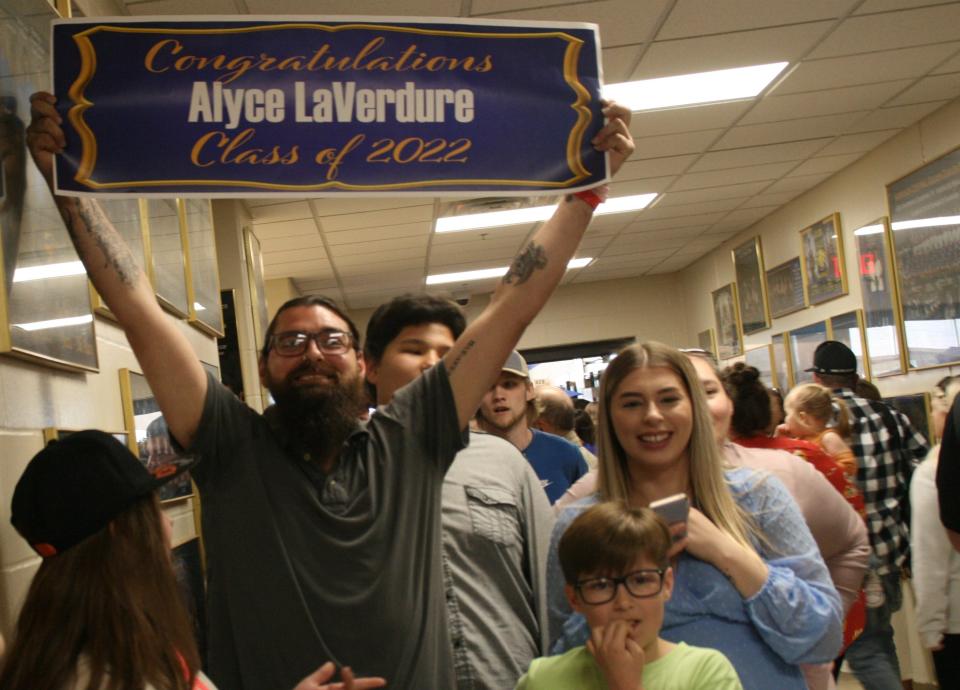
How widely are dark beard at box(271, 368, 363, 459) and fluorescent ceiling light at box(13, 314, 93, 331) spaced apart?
1.81 ft

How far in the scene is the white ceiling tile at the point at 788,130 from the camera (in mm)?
6871

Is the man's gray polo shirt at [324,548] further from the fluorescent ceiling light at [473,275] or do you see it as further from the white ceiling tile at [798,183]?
the fluorescent ceiling light at [473,275]

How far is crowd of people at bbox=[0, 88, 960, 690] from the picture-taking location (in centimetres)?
137

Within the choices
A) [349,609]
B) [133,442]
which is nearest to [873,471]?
[133,442]

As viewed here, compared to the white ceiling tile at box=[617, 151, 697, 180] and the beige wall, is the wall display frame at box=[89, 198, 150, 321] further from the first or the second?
the beige wall

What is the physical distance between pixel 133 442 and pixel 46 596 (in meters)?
1.85

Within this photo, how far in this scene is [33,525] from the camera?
4.27 feet

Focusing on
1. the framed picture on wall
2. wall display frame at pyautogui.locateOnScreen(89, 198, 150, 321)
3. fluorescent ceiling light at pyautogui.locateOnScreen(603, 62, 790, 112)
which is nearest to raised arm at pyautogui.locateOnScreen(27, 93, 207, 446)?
wall display frame at pyautogui.locateOnScreen(89, 198, 150, 321)

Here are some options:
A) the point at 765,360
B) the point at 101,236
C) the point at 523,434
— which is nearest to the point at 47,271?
the point at 101,236

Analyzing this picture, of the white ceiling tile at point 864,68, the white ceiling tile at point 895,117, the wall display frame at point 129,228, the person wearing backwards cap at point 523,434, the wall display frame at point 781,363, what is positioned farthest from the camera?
the wall display frame at point 781,363

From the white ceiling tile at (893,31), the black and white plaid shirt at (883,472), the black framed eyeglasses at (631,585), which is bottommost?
the black and white plaid shirt at (883,472)

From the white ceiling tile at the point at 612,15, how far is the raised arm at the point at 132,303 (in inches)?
123

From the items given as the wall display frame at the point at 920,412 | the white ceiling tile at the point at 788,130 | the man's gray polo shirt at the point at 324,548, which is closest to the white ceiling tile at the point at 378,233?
the white ceiling tile at the point at 788,130

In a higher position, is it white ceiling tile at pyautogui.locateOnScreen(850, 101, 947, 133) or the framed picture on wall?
white ceiling tile at pyautogui.locateOnScreen(850, 101, 947, 133)
